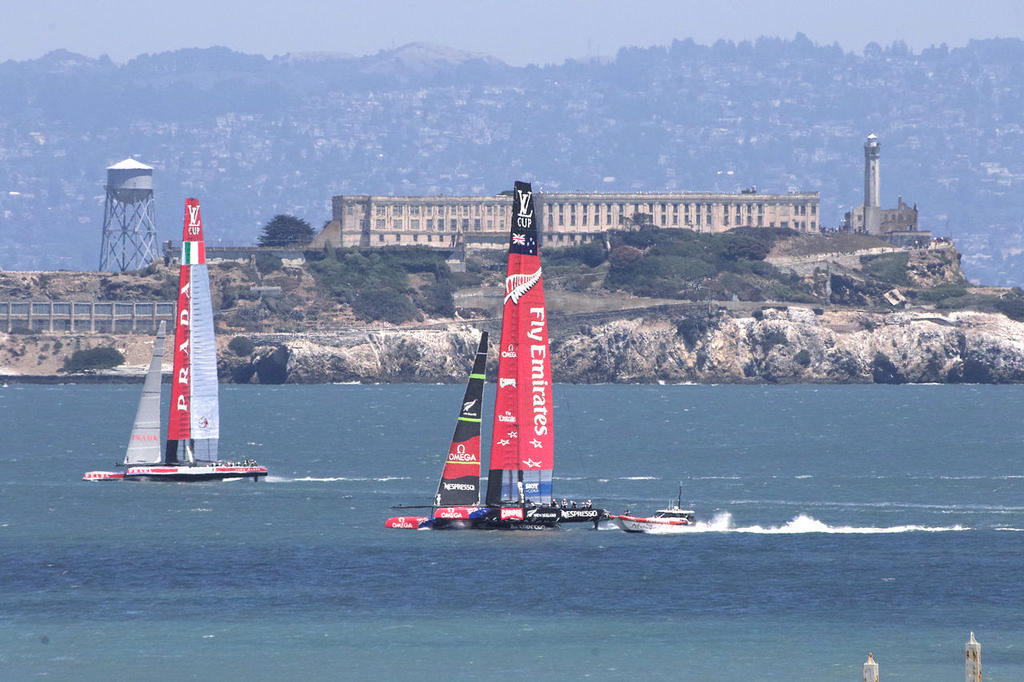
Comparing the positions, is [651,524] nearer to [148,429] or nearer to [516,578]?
[516,578]

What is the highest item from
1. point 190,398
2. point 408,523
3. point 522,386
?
point 522,386

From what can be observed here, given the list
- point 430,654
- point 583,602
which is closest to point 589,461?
point 583,602

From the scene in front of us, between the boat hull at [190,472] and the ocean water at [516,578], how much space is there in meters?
0.78

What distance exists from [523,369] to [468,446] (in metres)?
A: 3.30

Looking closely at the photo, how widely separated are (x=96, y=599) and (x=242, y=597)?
398 cm

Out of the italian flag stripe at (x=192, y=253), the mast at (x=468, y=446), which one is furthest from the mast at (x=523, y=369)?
the italian flag stripe at (x=192, y=253)

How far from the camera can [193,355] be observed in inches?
3056

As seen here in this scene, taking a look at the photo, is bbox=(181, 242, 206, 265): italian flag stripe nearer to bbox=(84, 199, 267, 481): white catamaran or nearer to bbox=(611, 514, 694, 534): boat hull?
bbox=(84, 199, 267, 481): white catamaran

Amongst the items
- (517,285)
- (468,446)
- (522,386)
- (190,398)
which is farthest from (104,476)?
(517,285)

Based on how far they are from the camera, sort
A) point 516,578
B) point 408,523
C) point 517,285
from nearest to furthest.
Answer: point 516,578
point 517,285
point 408,523

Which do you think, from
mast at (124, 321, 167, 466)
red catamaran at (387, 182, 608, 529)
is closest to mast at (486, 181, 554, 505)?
red catamaran at (387, 182, 608, 529)

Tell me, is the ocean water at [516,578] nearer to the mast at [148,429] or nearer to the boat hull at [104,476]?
the boat hull at [104,476]

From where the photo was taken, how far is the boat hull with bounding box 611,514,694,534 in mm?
61281

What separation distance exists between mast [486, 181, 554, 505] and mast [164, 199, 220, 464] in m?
23.8
